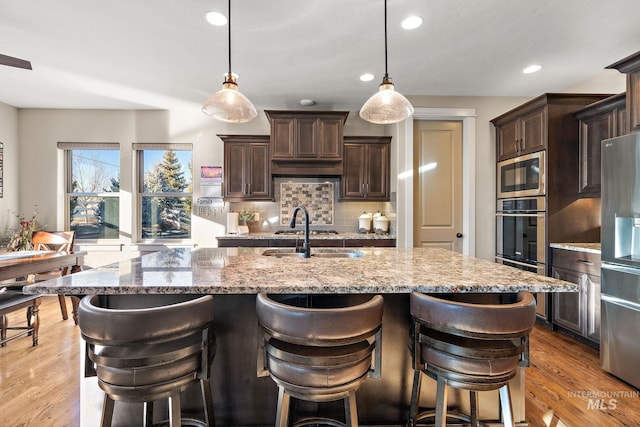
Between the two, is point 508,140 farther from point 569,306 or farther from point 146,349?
point 146,349

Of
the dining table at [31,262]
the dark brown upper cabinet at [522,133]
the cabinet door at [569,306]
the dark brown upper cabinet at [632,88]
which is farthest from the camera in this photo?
the dark brown upper cabinet at [522,133]

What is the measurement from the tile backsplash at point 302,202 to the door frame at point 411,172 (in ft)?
2.12

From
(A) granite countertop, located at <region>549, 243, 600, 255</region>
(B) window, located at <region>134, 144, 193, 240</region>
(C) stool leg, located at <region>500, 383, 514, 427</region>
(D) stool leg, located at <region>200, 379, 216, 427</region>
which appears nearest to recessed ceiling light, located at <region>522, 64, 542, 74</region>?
(A) granite countertop, located at <region>549, 243, 600, 255</region>

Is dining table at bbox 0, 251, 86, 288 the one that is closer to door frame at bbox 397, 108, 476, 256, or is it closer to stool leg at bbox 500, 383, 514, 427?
stool leg at bbox 500, 383, 514, 427

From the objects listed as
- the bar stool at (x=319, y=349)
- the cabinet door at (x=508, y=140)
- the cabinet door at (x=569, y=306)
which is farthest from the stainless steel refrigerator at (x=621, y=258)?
the bar stool at (x=319, y=349)

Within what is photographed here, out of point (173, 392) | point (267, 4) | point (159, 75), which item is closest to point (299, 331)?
point (173, 392)

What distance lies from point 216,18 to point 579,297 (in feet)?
12.7

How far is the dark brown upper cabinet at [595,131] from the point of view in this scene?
2.64 metres

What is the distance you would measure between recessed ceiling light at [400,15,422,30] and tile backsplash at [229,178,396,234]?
2274 millimetres

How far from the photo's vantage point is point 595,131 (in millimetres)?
2861

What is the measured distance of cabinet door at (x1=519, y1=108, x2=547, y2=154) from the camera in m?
3.06

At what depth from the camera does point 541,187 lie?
307 centimetres

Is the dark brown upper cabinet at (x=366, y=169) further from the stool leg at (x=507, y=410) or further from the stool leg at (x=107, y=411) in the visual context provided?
the stool leg at (x=107, y=411)

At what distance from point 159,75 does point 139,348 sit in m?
3.14
